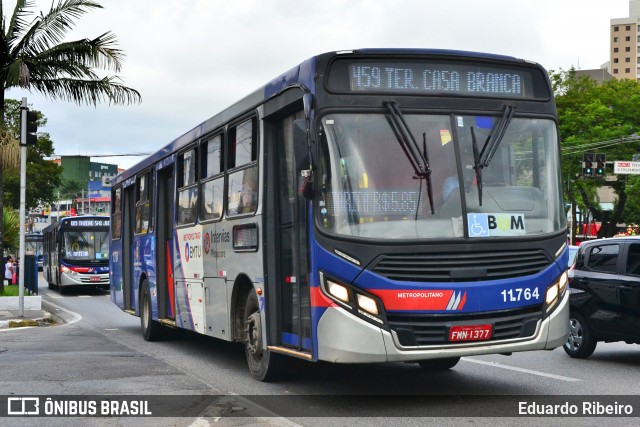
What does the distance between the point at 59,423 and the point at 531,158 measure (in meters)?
4.96

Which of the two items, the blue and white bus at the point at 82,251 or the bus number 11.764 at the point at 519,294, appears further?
the blue and white bus at the point at 82,251

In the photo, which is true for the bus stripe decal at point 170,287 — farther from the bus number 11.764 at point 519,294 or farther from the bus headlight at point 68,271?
the bus headlight at point 68,271

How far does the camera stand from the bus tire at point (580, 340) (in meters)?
13.1

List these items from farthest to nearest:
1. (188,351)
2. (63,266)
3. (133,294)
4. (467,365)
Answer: (63,266), (133,294), (188,351), (467,365)

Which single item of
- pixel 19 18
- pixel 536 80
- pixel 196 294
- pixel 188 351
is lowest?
pixel 188 351

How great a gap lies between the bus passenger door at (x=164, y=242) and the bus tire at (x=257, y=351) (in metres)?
4.51

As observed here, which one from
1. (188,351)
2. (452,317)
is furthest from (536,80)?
(188,351)

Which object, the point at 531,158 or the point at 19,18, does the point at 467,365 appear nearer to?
the point at 531,158

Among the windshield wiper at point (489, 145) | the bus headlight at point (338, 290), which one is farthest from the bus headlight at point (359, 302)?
the windshield wiper at point (489, 145)

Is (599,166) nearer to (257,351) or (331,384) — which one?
(331,384)

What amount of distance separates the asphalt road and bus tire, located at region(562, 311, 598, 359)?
20 cm

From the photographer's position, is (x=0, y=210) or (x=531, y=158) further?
(x=0, y=210)

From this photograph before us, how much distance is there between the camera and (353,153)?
341 inches

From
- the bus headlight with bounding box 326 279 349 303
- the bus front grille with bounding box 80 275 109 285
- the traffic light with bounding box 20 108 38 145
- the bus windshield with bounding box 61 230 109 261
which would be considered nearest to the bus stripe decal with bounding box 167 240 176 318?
the bus headlight with bounding box 326 279 349 303
